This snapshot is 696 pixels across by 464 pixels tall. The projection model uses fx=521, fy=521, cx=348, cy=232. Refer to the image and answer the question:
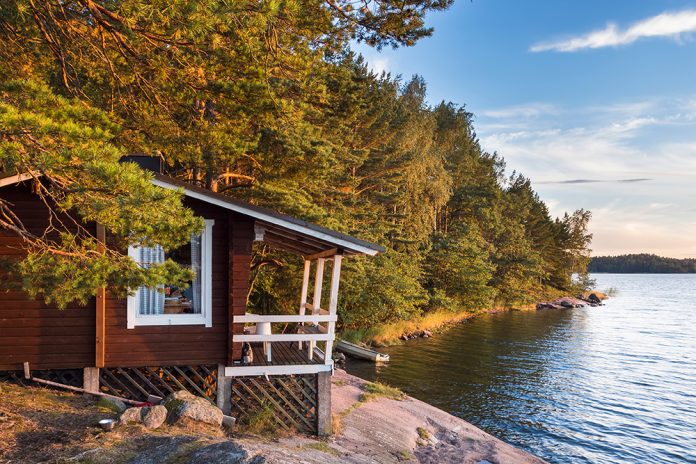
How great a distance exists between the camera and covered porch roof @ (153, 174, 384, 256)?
9.19 metres

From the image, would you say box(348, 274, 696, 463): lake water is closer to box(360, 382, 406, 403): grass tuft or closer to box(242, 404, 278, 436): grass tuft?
box(360, 382, 406, 403): grass tuft

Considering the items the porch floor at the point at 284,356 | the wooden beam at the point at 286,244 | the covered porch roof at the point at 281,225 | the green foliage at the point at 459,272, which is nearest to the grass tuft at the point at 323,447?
the porch floor at the point at 284,356

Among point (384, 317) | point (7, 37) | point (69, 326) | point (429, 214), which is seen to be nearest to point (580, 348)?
point (384, 317)

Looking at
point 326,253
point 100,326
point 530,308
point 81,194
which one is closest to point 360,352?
point 326,253

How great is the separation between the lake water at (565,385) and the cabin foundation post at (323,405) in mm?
6506

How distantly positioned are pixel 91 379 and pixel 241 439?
334cm

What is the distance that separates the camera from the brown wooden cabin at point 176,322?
9.27 m

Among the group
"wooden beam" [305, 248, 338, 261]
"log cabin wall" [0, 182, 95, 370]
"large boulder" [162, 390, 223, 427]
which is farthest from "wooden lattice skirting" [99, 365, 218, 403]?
"wooden beam" [305, 248, 338, 261]

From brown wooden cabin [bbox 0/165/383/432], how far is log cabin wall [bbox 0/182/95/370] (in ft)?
0.06

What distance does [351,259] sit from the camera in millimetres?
23406

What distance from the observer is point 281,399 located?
36.4 feet

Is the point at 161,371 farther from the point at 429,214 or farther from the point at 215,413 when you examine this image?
the point at 429,214

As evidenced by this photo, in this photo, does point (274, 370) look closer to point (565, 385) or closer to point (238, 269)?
point (238, 269)

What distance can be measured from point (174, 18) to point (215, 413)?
609cm
